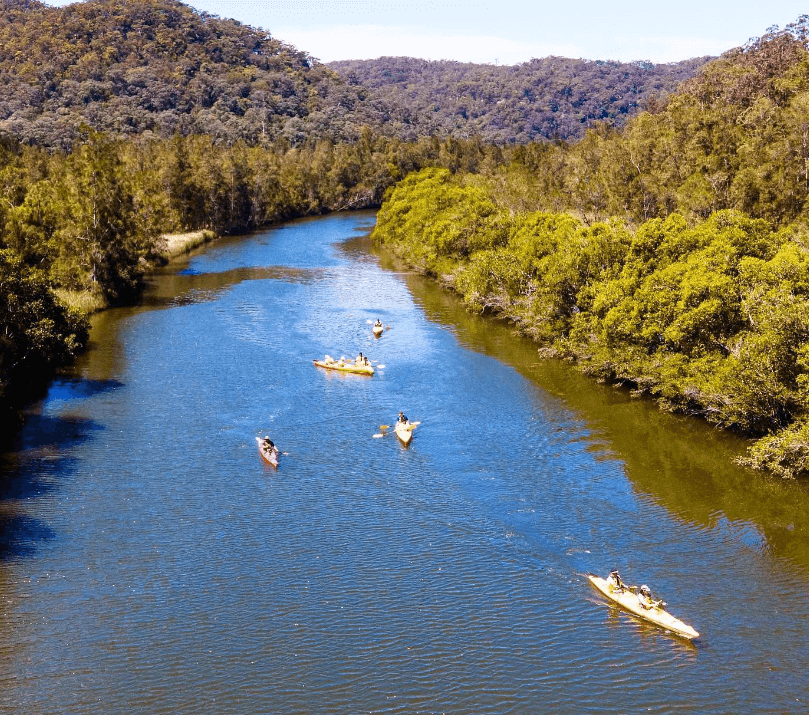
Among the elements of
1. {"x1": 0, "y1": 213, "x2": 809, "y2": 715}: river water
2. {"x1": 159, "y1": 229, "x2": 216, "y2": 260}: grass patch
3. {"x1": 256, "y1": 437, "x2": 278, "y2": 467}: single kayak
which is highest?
{"x1": 159, "y1": 229, "x2": 216, "y2": 260}: grass patch

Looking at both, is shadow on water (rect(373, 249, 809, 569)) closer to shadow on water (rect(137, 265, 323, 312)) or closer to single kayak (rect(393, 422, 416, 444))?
single kayak (rect(393, 422, 416, 444))

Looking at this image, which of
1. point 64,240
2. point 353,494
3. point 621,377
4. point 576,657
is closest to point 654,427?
point 621,377

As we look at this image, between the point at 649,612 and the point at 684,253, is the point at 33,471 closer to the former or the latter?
the point at 649,612

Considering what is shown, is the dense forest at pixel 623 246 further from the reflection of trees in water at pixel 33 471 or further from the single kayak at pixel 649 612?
the single kayak at pixel 649 612

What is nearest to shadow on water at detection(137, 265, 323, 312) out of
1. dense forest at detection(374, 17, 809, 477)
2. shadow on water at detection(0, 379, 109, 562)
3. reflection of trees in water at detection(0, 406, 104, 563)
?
dense forest at detection(374, 17, 809, 477)

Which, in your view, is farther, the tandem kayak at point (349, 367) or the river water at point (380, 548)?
the tandem kayak at point (349, 367)

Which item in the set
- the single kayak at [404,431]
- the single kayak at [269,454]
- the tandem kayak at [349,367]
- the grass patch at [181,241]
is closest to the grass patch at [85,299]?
the tandem kayak at [349,367]
